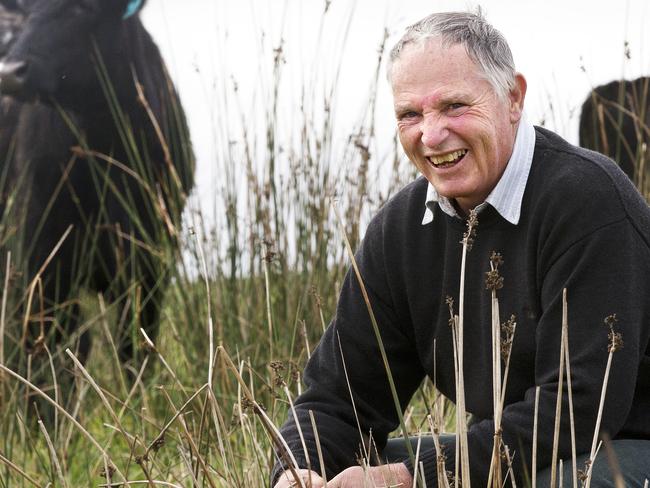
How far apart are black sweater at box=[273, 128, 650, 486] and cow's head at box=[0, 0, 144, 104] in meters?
2.64

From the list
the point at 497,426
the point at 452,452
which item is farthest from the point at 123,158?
the point at 497,426

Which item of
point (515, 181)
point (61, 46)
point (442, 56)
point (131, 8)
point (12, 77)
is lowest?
point (515, 181)

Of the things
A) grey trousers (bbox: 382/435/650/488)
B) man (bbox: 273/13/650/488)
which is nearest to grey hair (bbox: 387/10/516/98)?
man (bbox: 273/13/650/488)

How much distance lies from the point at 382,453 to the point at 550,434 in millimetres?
578

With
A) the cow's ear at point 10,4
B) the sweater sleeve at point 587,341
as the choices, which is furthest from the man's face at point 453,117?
the cow's ear at point 10,4

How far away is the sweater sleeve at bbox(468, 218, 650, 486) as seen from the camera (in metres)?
1.86

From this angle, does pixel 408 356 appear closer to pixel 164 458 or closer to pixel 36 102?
pixel 164 458

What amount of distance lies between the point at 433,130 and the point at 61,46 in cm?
304

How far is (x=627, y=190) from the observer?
1.97m

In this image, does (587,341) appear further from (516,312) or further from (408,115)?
(408,115)

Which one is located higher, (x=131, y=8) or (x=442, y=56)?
(x=131, y=8)

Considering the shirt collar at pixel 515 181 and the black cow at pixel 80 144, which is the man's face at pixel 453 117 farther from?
the black cow at pixel 80 144

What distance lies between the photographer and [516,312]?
2049 millimetres

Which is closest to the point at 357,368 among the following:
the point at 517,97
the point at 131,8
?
the point at 517,97
